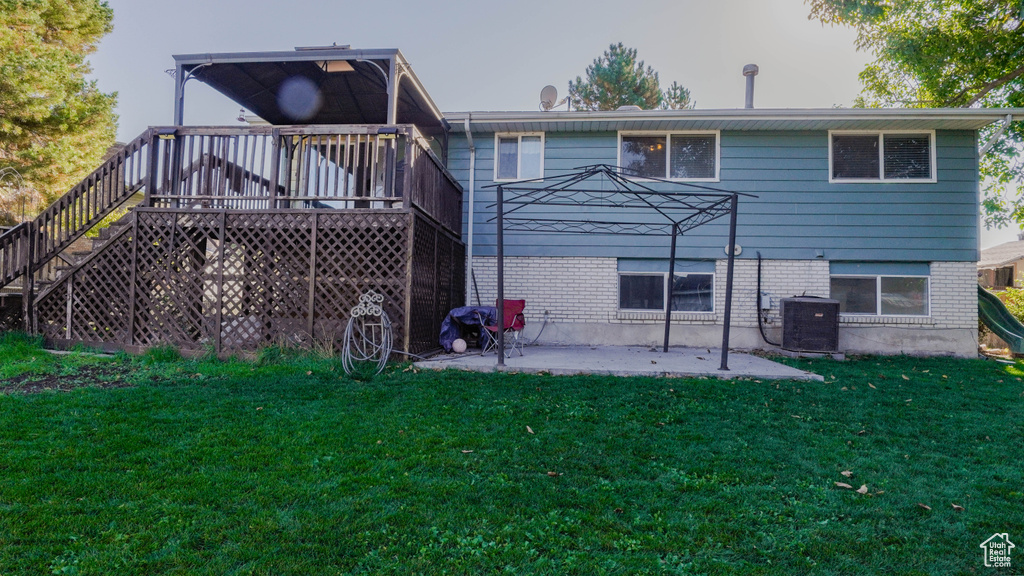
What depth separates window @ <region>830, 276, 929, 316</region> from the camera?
8.74m

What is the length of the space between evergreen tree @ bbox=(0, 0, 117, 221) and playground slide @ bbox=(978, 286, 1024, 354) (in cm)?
1888

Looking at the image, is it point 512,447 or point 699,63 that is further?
point 699,63

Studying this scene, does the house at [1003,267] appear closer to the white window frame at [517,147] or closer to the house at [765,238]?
the house at [765,238]

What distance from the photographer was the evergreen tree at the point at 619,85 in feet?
67.7

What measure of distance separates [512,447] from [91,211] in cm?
707

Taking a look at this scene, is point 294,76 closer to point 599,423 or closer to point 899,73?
point 599,423

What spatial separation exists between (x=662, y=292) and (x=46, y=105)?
43.6ft

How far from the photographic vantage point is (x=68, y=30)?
42.3 feet

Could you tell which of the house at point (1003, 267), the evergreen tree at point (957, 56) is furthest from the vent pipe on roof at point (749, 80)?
the house at point (1003, 267)

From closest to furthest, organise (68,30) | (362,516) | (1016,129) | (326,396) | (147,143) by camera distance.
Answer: (362,516) → (326,396) → (147,143) → (1016,129) → (68,30)

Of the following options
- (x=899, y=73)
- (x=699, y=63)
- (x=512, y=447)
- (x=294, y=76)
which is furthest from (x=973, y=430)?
(x=699, y=63)

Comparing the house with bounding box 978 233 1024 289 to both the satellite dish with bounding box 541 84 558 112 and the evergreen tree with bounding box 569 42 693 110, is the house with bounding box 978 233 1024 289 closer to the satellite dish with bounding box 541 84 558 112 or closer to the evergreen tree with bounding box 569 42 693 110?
the evergreen tree with bounding box 569 42 693 110

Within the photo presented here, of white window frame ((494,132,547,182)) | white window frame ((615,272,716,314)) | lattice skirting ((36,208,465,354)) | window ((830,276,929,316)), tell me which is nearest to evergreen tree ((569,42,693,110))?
white window frame ((494,132,547,182))

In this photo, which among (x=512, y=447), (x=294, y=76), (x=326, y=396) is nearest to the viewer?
(x=512, y=447)
